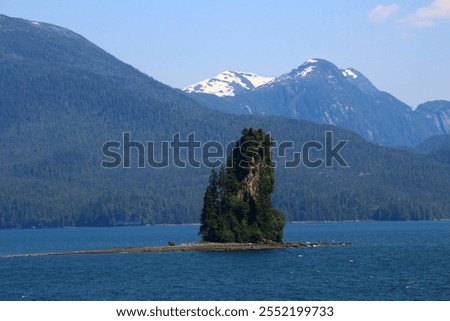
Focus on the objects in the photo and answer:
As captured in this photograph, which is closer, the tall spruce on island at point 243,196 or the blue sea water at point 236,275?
the blue sea water at point 236,275

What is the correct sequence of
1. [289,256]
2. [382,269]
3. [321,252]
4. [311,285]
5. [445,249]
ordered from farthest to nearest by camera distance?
[445,249], [321,252], [289,256], [382,269], [311,285]

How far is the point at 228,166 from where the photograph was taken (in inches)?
6309

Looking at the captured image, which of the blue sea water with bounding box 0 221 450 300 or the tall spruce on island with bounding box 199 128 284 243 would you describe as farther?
the tall spruce on island with bounding box 199 128 284 243

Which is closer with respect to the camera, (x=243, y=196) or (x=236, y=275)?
(x=236, y=275)

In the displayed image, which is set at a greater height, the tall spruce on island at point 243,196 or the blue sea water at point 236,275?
the tall spruce on island at point 243,196

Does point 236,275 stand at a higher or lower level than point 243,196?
lower

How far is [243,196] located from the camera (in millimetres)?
158000

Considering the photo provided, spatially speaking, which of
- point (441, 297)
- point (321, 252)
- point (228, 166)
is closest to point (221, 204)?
point (228, 166)

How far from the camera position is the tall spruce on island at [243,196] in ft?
518

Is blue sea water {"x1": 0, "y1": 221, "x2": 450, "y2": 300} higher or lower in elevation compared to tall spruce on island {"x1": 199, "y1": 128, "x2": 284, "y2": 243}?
lower

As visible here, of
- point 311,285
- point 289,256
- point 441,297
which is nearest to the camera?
point 441,297

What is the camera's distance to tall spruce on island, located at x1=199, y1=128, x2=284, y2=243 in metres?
158

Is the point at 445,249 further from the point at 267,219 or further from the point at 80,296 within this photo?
the point at 80,296

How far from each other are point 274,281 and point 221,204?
48.9m
